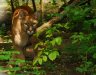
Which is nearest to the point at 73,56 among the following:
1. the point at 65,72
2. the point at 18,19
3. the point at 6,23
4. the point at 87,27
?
the point at 65,72

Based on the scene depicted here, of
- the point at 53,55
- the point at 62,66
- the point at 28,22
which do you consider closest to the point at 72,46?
the point at 62,66

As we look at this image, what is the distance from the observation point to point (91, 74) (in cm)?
539

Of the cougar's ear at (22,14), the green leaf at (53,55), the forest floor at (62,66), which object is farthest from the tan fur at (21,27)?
the green leaf at (53,55)

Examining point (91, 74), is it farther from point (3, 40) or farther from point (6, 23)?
point (6, 23)

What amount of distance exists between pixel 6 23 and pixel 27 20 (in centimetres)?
353

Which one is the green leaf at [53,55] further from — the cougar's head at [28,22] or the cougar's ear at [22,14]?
the cougar's ear at [22,14]

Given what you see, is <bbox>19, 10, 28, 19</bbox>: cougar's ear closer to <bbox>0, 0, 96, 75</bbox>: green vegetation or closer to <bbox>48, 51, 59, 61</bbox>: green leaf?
<bbox>0, 0, 96, 75</bbox>: green vegetation

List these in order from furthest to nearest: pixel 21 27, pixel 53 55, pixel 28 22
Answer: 1. pixel 21 27
2. pixel 28 22
3. pixel 53 55

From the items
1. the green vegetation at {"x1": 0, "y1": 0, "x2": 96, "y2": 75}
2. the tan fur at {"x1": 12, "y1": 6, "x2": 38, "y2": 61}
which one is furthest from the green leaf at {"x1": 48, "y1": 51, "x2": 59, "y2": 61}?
the tan fur at {"x1": 12, "y1": 6, "x2": 38, "y2": 61}

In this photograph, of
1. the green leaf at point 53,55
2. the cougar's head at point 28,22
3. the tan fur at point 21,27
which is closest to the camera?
the green leaf at point 53,55

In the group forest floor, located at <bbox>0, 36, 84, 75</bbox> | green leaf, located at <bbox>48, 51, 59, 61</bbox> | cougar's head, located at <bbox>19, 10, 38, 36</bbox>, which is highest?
cougar's head, located at <bbox>19, 10, 38, 36</bbox>

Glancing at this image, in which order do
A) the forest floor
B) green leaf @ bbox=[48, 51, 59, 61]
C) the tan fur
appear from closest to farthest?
1. green leaf @ bbox=[48, 51, 59, 61]
2. the forest floor
3. the tan fur

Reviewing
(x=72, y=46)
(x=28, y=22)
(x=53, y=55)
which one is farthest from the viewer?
(x=28, y=22)

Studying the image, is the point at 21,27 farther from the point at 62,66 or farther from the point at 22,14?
the point at 62,66
